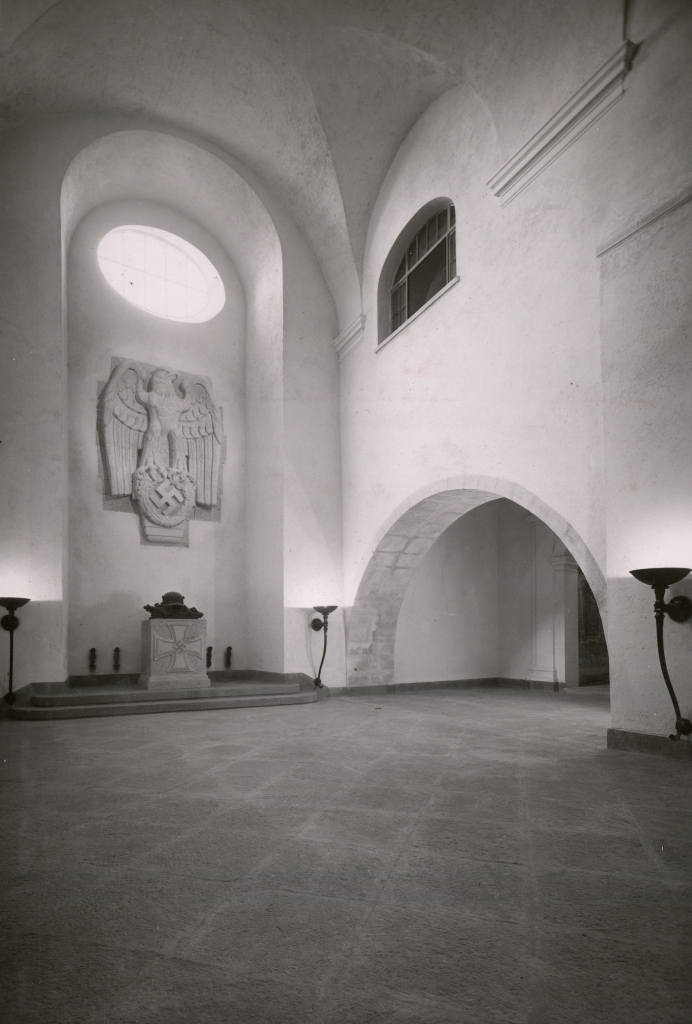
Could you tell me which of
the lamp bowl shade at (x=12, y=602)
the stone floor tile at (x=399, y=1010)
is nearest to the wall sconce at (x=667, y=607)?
the stone floor tile at (x=399, y=1010)

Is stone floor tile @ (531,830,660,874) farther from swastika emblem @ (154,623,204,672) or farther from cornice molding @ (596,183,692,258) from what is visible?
swastika emblem @ (154,623,204,672)

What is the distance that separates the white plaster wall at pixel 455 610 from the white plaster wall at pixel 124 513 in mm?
2526

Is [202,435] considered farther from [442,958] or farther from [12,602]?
[442,958]

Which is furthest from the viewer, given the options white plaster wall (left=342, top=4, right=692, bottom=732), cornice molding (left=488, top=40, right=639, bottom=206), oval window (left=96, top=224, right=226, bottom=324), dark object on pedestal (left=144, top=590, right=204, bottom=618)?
oval window (left=96, top=224, right=226, bottom=324)

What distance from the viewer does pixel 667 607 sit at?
4.64 meters

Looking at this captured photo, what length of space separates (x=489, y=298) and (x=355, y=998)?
6505 mm

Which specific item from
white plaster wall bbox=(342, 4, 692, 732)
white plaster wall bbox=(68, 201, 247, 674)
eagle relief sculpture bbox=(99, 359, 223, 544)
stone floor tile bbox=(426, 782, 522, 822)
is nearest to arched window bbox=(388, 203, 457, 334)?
white plaster wall bbox=(342, 4, 692, 732)

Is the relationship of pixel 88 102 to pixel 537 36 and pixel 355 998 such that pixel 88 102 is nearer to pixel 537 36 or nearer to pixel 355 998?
pixel 537 36

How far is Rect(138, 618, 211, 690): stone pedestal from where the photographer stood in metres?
8.36

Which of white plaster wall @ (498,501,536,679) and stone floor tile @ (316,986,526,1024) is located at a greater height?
white plaster wall @ (498,501,536,679)

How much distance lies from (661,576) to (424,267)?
5770 mm

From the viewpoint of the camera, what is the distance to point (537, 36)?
6.29m

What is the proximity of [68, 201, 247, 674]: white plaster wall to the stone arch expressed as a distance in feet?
6.01

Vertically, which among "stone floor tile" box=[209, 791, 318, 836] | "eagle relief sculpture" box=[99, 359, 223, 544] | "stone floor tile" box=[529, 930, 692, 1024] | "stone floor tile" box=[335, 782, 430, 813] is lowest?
"stone floor tile" box=[335, 782, 430, 813]
